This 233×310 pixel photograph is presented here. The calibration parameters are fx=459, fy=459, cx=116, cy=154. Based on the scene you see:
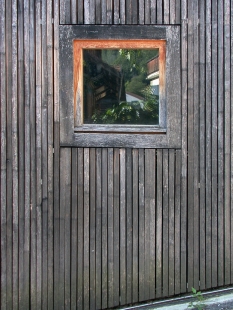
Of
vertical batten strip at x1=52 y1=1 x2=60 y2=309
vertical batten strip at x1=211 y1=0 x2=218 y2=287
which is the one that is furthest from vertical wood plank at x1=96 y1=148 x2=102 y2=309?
vertical batten strip at x1=211 y1=0 x2=218 y2=287

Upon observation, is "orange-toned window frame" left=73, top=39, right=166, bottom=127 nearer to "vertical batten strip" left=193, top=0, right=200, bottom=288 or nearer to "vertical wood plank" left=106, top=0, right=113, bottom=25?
"vertical wood plank" left=106, top=0, right=113, bottom=25

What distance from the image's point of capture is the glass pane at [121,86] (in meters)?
4.57

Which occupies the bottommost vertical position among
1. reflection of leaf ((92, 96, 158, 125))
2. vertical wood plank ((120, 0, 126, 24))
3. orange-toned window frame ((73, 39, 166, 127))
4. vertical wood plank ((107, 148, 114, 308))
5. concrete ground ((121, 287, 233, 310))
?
concrete ground ((121, 287, 233, 310))

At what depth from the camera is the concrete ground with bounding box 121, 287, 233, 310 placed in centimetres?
449

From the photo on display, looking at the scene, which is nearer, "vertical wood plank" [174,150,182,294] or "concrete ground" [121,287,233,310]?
"concrete ground" [121,287,233,310]

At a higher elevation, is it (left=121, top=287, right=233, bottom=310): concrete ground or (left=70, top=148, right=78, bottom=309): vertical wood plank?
(left=70, top=148, right=78, bottom=309): vertical wood plank

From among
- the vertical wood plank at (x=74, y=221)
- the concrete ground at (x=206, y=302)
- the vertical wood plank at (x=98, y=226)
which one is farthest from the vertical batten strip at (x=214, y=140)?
the vertical wood plank at (x=74, y=221)

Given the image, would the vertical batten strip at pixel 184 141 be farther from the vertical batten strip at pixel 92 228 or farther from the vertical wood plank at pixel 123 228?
the vertical batten strip at pixel 92 228

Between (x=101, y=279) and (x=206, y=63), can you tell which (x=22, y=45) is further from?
(x=101, y=279)

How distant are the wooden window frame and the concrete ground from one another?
5.07 ft

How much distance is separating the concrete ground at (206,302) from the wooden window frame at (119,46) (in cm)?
155

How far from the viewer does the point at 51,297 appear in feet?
15.1

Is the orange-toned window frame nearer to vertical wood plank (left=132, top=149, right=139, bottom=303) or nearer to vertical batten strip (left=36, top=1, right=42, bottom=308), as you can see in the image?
vertical batten strip (left=36, top=1, right=42, bottom=308)

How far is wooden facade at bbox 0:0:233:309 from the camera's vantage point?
15.0ft
